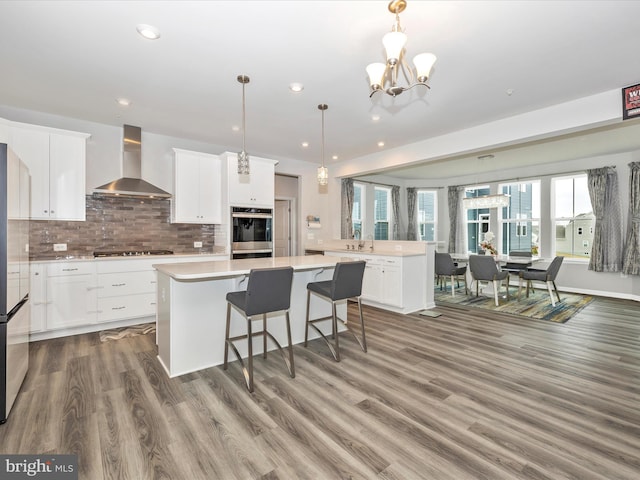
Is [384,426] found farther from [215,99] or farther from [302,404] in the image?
[215,99]

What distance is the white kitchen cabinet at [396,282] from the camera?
193 inches

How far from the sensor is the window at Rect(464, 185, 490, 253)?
8633mm

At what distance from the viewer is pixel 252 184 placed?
17.3ft

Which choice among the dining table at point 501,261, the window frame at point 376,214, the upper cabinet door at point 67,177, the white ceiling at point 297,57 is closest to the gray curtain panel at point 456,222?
the window frame at point 376,214

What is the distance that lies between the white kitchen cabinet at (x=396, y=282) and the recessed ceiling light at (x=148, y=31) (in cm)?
399

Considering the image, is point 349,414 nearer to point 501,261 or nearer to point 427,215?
point 501,261

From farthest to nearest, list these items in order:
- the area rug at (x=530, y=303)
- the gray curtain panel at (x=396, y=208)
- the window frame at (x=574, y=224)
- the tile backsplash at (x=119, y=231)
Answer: the gray curtain panel at (x=396, y=208)
the window frame at (x=574, y=224)
the area rug at (x=530, y=303)
the tile backsplash at (x=119, y=231)

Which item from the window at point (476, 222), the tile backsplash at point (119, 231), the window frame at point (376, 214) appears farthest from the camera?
the window frame at point (376, 214)

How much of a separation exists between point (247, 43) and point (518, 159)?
6599 mm

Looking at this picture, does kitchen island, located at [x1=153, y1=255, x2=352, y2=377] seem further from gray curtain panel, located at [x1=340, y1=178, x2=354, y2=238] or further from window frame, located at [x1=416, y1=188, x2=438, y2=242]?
window frame, located at [x1=416, y1=188, x2=438, y2=242]

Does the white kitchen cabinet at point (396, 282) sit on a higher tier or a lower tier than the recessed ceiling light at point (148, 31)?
lower

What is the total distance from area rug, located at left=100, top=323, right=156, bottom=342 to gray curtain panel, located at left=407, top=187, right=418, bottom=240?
24.3ft

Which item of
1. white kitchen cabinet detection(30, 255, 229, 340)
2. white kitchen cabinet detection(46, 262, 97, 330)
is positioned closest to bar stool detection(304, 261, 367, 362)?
white kitchen cabinet detection(30, 255, 229, 340)

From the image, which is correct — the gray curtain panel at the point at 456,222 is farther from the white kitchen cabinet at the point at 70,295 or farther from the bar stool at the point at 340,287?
the white kitchen cabinet at the point at 70,295
